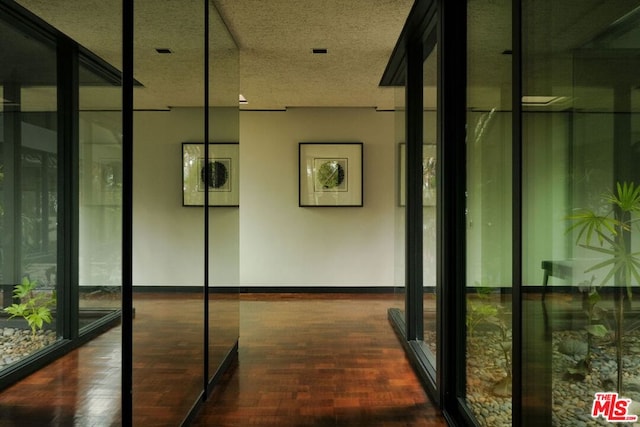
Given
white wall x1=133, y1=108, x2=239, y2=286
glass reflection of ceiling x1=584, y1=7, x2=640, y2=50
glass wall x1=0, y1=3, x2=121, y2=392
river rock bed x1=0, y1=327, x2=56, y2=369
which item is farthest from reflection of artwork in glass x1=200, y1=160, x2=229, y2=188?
glass reflection of ceiling x1=584, y1=7, x2=640, y2=50

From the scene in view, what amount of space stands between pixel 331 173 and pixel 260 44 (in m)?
3.10

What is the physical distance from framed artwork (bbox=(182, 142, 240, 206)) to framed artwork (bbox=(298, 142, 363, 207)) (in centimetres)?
301

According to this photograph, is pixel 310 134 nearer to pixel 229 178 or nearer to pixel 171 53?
pixel 229 178

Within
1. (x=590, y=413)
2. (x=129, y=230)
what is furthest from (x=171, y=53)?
(x=590, y=413)

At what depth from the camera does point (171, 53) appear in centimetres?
243

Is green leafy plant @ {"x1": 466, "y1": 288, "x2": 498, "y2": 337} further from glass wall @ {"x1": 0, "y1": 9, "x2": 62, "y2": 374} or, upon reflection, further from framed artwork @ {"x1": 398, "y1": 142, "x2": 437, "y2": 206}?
glass wall @ {"x1": 0, "y1": 9, "x2": 62, "y2": 374}

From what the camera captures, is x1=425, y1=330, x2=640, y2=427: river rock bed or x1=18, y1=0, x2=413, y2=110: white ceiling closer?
x1=425, y1=330, x2=640, y2=427: river rock bed

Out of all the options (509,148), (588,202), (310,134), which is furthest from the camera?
(310,134)

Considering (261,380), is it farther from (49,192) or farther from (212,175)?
(49,192)

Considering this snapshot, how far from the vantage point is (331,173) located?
709cm

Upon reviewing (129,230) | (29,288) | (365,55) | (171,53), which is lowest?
(29,288)

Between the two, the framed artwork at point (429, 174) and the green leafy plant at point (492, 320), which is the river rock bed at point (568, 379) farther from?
the framed artwork at point (429, 174)

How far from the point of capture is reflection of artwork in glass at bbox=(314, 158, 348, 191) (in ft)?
23.2

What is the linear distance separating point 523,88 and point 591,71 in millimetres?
465
